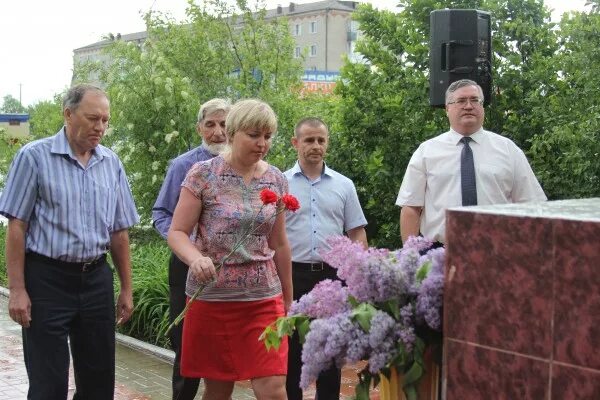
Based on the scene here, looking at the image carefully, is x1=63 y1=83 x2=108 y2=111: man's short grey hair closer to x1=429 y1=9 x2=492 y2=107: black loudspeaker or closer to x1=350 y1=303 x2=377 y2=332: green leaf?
x1=350 y1=303 x2=377 y2=332: green leaf

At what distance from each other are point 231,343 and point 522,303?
2.72m

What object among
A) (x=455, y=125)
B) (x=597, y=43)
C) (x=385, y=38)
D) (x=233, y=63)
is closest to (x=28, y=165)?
(x=455, y=125)

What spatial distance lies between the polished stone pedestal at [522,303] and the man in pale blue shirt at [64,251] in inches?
108

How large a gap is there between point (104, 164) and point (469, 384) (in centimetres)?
308

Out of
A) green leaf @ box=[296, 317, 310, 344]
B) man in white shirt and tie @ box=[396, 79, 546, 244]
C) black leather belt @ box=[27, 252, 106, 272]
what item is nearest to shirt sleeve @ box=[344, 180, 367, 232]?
man in white shirt and tie @ box=[396, 79, 546, 244]

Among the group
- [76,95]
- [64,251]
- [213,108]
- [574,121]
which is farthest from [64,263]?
[574,121]

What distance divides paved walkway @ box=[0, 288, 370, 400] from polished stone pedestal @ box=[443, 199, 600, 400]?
181 inches

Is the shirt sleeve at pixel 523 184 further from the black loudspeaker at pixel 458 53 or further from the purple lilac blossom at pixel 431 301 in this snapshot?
the purple lilac blossom at pixel 431 301

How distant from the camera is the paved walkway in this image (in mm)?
7230

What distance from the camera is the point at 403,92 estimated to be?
9.22 meters

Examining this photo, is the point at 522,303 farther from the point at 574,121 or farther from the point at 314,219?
the point at 574,121

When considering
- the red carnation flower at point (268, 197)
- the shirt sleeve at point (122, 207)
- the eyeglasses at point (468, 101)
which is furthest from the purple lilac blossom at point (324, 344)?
the eyeglasses at point (468, 101)

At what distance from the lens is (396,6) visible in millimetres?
9586

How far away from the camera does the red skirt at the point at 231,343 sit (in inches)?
189
